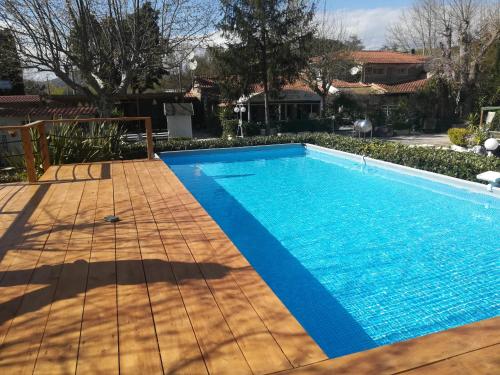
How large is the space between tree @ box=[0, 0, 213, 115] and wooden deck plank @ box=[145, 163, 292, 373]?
1108cm

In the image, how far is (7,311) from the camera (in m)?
2.58

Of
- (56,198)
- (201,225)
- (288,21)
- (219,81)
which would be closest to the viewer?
(201,225)

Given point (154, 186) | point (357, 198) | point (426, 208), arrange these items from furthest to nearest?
point (357, 198)
point (426, 208)
point (154, 186)

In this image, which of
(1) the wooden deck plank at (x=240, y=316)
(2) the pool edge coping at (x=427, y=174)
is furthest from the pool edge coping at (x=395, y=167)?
(1) the wooden deck plank at (x=240, y=316)

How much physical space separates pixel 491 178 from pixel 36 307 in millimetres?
7865

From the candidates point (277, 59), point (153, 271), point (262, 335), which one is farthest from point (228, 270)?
point (277, 59)

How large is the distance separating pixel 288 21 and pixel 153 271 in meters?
18.8

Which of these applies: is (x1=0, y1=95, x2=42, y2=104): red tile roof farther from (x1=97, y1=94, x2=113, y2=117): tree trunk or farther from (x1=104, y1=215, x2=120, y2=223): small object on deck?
(x1=104, y1=215, x2=120, y2=223): small object on deck

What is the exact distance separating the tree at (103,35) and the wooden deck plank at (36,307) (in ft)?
33.4

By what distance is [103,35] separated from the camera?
518 inches

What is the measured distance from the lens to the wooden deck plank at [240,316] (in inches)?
81.3

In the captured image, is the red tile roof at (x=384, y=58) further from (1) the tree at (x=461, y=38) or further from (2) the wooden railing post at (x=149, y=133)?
(2) the wooden railing post at (x=149, y=133)

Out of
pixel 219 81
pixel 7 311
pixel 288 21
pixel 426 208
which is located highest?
pixel 288 21

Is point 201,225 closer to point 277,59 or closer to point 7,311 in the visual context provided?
point 7,311
